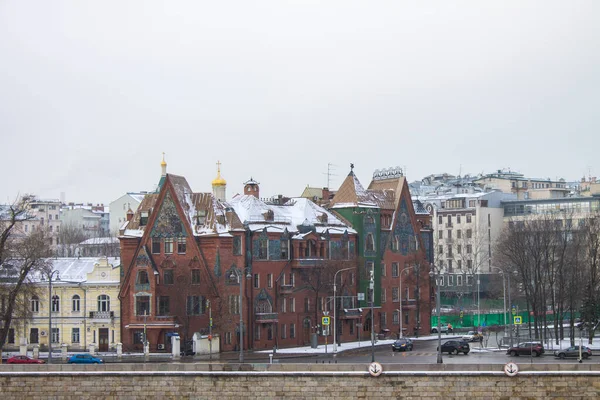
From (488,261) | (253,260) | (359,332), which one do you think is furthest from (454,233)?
(253,260)

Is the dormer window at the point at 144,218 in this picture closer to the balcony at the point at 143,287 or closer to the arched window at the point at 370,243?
the balcony at the point at 143,287

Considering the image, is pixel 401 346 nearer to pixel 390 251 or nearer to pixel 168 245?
pixel 390 251

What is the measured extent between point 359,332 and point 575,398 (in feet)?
173

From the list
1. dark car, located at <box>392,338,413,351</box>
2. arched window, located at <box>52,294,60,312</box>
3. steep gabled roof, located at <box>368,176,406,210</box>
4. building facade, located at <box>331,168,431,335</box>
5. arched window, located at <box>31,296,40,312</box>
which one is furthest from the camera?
steep gabled roof, located at <box>368,176,406,210</box>

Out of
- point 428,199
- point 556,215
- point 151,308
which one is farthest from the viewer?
point 428,199

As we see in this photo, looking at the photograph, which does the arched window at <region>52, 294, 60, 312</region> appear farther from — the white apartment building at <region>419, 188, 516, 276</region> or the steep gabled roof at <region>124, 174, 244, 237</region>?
the white apartment building at <region>419, 188, 516, 276</region>

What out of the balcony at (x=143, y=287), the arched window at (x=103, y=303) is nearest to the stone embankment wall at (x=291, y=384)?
the balcony at (x=143, y=287)

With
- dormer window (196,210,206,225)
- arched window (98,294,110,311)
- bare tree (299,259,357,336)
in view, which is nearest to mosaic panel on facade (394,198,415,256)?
bare tree (299,259,357,336)

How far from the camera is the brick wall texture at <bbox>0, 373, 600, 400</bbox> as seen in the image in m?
53.8

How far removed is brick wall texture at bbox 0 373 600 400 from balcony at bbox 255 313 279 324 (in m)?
40.8

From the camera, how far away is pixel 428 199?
184 m

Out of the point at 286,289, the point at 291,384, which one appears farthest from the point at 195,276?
the point at 291,384

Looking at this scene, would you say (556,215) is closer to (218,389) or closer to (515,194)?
(515,194)

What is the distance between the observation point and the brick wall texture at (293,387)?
2117 inches
